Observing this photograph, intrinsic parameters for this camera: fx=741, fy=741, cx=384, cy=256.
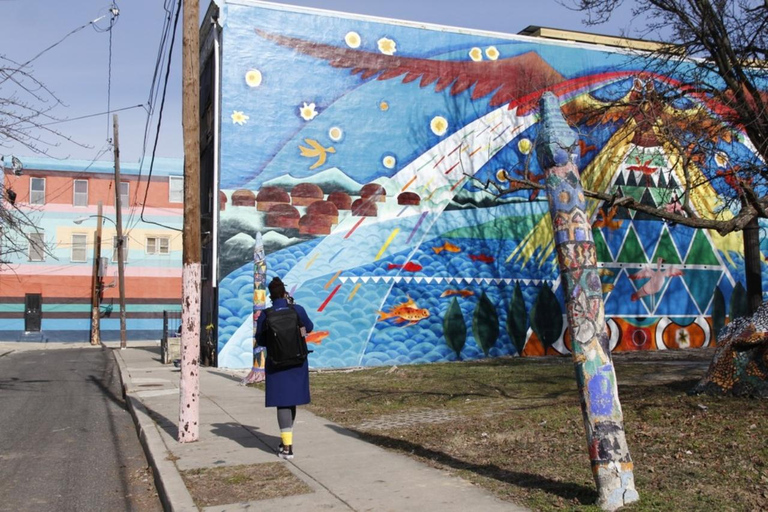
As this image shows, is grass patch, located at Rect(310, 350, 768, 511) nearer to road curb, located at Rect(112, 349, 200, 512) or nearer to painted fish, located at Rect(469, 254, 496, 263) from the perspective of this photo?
road curb, located at Rect(112, 349, 200, 512)

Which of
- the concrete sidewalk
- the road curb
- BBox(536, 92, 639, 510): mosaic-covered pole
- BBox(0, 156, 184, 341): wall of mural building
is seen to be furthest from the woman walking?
BBox(0, 156, 184, 341): wall of mural building

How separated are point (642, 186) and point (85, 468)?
20.2m

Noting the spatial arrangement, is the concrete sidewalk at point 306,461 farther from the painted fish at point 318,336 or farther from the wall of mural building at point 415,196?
the wall of mural building at point 415,196

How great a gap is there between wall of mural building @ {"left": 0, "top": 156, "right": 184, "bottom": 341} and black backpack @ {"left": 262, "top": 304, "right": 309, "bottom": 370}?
110 ft

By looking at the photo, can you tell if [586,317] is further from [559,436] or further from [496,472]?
[559,436]

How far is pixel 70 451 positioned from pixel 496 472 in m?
5.79

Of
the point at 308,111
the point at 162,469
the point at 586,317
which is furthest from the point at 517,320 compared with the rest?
the point at 586,317

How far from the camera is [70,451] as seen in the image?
9609mm

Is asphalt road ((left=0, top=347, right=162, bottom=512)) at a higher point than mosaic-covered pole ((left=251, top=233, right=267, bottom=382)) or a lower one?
lower

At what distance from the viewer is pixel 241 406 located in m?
12.4

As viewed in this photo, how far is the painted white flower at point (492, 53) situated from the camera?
23.0 m

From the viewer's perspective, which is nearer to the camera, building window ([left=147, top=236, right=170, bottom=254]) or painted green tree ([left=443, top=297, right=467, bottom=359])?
painted green tree ([left=443, top=297, right=467, bottom=359])

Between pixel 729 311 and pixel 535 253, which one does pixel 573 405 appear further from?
pixel 729 311

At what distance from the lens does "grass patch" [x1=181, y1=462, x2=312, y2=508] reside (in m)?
6.45
